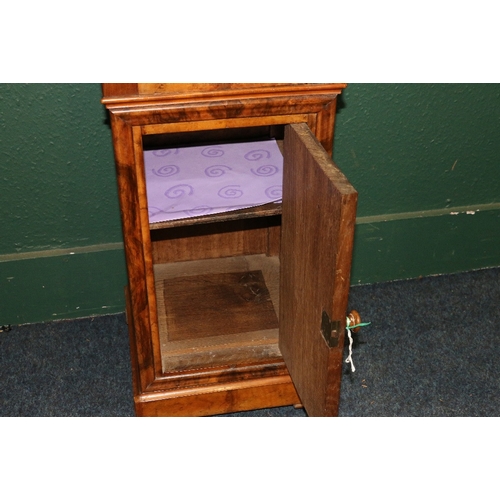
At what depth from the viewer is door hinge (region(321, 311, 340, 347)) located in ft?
3.55

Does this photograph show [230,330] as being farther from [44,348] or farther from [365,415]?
[44,348]

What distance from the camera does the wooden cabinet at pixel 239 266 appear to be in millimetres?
1116

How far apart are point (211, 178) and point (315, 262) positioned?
432 mm

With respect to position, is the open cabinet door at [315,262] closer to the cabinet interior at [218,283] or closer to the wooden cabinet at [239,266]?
the wooden cabinet at [239,266]

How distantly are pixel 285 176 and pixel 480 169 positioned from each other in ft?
2.98

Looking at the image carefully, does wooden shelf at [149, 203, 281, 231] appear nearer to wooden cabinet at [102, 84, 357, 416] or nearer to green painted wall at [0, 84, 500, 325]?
wooden cabinet at [102, 84, 357, 416]

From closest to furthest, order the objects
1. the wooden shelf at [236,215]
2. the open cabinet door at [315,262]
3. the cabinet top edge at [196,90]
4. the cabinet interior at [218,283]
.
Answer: the open cabinet door at [315,262] → the cabinet top edge at [196,90] → the wooden shelf at [236,215] → the cabinet interior at [218,283]

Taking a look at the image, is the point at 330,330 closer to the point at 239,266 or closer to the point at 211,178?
the point at 211,178

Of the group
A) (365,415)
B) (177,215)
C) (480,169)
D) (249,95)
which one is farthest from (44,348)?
(480,169)

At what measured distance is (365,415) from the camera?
1642 mm

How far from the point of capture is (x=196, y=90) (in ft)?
3.81

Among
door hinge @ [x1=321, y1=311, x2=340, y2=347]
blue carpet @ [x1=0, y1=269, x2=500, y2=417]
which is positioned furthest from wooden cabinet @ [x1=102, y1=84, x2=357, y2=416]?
blue carpet @ [x1=0, y1=269, x2=500, y2=417]

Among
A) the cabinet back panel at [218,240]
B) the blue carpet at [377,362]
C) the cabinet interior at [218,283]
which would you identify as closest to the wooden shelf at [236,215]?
the cabinet interior at [218,283]

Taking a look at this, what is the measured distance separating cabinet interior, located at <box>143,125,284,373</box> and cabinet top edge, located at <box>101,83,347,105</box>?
0.90 feet
